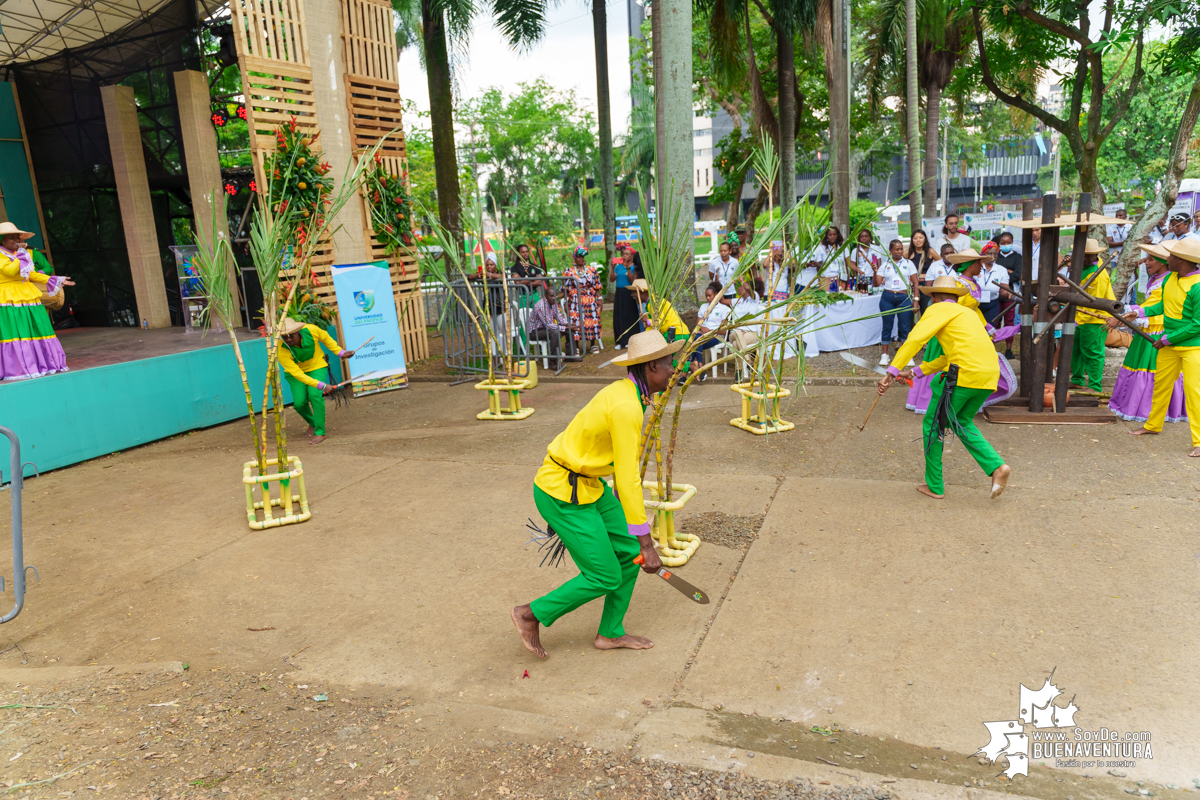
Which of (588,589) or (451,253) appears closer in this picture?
(588,589)

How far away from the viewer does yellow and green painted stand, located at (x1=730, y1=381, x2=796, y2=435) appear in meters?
7.91

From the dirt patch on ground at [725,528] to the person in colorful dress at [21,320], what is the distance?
708cm

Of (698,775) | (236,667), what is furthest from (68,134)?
(698,775)

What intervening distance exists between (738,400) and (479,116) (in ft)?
125

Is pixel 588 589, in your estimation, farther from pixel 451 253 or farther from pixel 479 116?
pixel 479 116

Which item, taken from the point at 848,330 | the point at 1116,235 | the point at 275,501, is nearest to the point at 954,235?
the point at 848,330

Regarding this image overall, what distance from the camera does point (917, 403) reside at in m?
8.37

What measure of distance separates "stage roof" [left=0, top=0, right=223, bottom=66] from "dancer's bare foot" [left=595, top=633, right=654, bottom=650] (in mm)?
15682

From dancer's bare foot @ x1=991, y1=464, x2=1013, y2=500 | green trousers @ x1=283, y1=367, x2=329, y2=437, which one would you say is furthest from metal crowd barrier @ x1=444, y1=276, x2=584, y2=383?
dancer's bare foot @ x1=991, y1=464, x2=1013, y2=500

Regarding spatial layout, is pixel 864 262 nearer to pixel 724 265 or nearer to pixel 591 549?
pixel 724 265

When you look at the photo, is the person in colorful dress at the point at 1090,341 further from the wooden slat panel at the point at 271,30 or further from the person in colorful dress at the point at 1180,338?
the wooden slat panel at the point at 271,30

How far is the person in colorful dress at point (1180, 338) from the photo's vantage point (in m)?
6.61

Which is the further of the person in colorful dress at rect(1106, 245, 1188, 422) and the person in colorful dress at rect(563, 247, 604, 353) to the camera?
the person in colorful dress at rect(563, 247, 604, 353)

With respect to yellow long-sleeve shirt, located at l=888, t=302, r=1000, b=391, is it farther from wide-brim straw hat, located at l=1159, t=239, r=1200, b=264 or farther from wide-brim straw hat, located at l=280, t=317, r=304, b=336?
wide-brim straw hat, located at l=280, t=317, r=304, b=336
